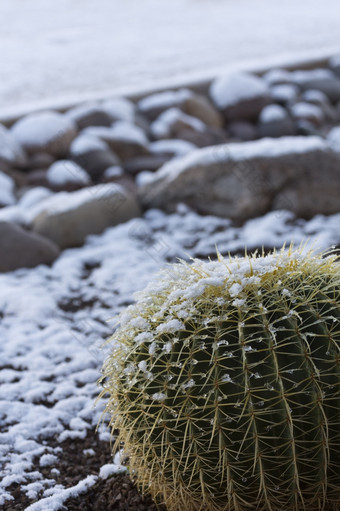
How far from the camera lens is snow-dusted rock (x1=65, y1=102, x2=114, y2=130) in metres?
5.29

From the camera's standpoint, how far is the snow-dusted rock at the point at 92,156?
15.5 feet

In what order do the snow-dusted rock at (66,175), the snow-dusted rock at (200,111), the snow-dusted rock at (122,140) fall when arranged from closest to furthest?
1. the snow-dusted rock at (66,175)
2. the snow-dusted rock at (122,140)
3. the snow-dusted rock at (200,111)

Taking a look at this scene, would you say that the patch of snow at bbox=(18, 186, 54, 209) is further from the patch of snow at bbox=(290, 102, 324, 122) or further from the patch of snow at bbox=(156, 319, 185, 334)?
the patch of snow at bbox=(156, 319, 185, 334)

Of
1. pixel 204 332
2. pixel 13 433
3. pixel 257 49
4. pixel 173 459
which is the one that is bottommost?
pixel 257 49

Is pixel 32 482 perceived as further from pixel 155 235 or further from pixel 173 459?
pixel 155 235

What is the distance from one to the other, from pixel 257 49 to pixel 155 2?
489cm

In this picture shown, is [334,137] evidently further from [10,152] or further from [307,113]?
[10,152]

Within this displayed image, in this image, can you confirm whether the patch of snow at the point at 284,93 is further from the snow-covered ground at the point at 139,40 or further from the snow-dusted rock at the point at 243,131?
the snow-covered ground at the point at 139,40

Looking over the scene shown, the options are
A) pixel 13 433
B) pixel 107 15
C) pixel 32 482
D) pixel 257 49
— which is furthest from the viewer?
pixel 107 15

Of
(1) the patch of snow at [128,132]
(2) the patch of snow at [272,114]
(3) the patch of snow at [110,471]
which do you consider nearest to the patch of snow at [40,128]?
(1) the patch of snow at [128,132]

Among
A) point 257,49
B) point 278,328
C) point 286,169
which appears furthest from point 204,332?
point 257,49

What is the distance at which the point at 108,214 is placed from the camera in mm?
4086

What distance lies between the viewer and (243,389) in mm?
1392

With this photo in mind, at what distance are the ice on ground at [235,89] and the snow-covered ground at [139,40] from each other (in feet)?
1.38
